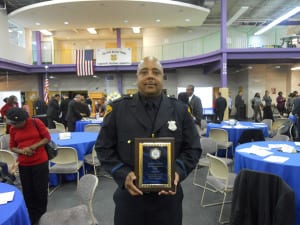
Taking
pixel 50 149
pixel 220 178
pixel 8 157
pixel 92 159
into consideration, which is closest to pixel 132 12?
pixel 92 159

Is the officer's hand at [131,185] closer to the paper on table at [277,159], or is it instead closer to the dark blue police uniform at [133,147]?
the dark blue police uniform at [133,147]

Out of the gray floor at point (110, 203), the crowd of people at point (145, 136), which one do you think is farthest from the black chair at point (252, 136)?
the crowd of people at point (145, 136)

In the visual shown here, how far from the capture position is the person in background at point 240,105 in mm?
14041

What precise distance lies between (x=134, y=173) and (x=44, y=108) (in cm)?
1159

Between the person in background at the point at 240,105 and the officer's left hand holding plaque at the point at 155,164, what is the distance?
13.2 metres

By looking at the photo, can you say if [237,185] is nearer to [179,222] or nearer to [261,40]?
[179,222]

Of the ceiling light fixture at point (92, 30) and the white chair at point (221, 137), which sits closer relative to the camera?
the white chair at point (221, 137)

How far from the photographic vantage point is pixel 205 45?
48.0ft

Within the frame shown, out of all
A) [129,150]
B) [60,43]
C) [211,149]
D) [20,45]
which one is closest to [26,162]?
[129,150]

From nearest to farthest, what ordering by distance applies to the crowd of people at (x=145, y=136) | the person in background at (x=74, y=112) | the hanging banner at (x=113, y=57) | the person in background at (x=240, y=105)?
1. the crowd of people at (x=145, y=136)
2. the person in background at (x=74, y=112)
3. the person in background at (x=240, y=105)
4. the hanging banner at (x=113, y=57)

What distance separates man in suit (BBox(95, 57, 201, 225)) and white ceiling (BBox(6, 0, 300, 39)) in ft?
37.2

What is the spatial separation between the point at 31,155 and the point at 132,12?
11.6 m

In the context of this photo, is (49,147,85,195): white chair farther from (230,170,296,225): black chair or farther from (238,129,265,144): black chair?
(238,129,265,144): black chair

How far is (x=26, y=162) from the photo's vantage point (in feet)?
10.4
